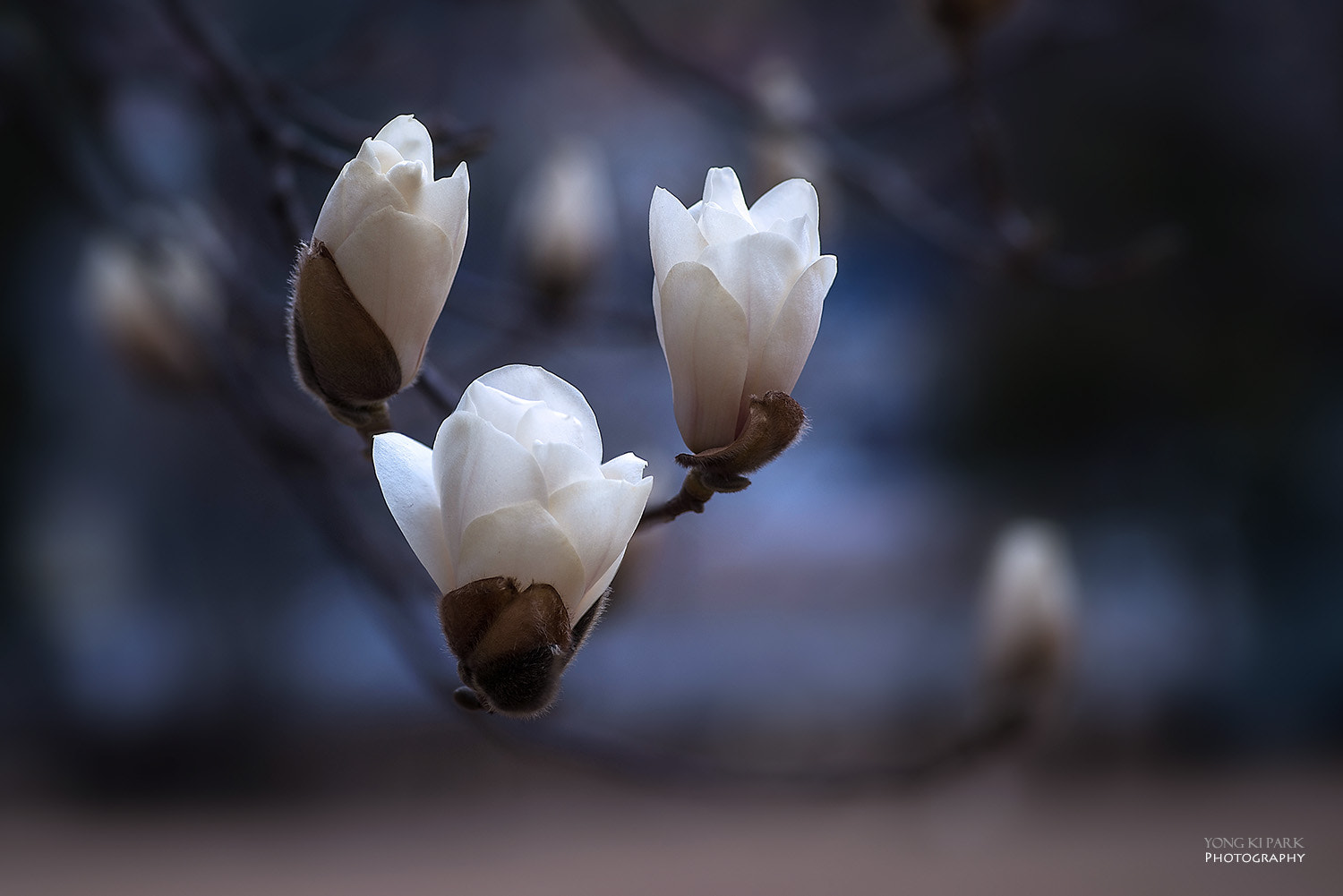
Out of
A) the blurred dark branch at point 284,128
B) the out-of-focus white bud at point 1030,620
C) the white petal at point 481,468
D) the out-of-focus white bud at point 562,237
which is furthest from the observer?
the out-of-focus white bud at point 562,237

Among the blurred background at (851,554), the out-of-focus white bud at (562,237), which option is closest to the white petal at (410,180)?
the out-of-focus white bud at (562,237)

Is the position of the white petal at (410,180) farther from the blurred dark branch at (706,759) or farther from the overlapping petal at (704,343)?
the blurred dark branch at (706,759)

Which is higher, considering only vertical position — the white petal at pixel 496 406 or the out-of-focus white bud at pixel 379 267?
the out-of-focus white bud at pixel 379 267

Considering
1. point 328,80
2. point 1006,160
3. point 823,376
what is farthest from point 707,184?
point 1006,160

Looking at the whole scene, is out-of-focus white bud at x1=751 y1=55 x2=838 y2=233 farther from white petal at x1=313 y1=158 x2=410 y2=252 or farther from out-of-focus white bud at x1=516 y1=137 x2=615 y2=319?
white petal at x1=313 y1=158 x2=410 y2=252

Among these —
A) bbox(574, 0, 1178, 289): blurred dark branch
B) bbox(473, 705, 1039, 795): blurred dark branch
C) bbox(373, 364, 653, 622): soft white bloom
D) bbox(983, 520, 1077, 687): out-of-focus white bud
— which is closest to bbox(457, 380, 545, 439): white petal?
bbox(373, 364, 653, 622): soft white bloom

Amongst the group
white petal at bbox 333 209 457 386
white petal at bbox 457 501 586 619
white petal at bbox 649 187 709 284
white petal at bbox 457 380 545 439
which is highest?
white petal at bbox 649 187 709 284
